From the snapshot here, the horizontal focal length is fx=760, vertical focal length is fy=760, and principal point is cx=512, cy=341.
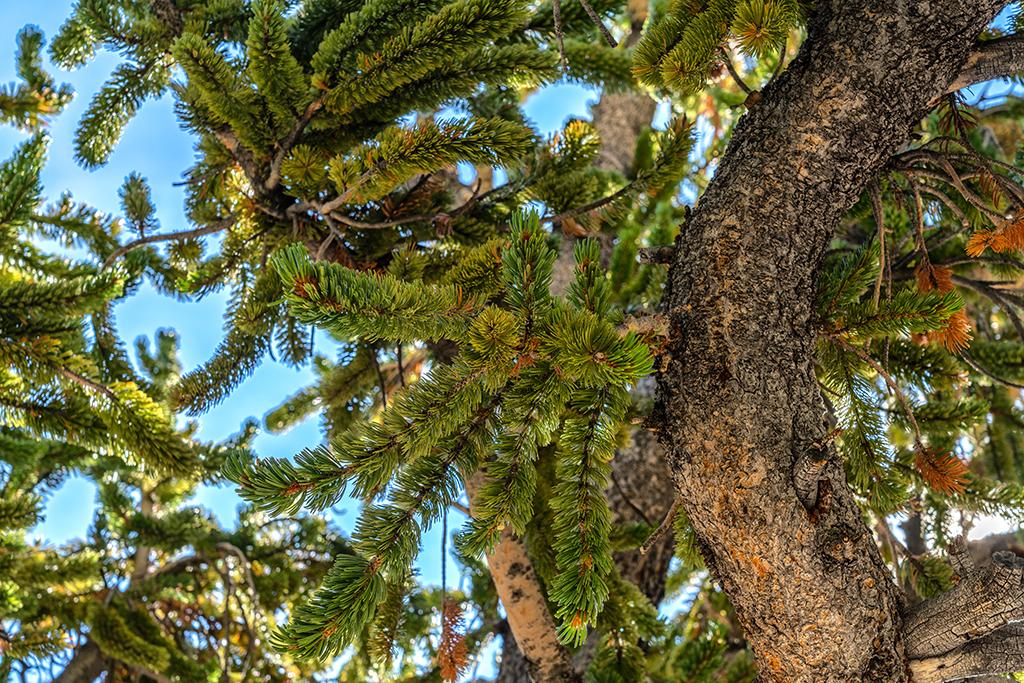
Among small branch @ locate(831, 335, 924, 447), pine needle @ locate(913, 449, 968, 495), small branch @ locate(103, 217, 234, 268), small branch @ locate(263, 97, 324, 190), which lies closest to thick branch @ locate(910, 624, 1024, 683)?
pine needle @ locate(913, 449, 968, 495)

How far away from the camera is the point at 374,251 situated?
2156 mm

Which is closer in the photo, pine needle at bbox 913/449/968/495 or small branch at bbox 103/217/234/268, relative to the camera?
pine needle at bbox 913/449/968/495

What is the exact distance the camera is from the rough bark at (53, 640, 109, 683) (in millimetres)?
3457

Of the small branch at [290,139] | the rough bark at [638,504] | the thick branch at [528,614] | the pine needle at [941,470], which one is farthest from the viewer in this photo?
the rough bark at [638,504]

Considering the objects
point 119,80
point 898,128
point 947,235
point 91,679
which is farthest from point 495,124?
point 91,679

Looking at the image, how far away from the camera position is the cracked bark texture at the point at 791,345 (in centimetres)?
163

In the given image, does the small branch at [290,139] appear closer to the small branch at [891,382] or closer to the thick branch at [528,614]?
the thick branch at [528,614]

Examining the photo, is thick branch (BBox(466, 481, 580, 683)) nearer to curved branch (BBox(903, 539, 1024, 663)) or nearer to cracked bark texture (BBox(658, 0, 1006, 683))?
cracked bark texture (BBox(658, 0, 1006, 683))

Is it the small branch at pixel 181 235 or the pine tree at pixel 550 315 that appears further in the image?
the small branch at pixel 181 235

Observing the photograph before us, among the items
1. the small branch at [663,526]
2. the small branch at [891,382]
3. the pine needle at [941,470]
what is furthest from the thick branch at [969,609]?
the small branch at [663,526]

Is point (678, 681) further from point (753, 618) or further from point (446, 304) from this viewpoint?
point (446, 304)

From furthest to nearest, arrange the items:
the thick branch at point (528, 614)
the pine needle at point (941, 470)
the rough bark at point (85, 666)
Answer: the rough bark at point (85, 666), the thick branch at point (528, 614), the pine needle at point (941, 470)

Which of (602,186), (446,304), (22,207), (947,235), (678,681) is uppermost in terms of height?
(602,186)

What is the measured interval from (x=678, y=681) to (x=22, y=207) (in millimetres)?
2225
